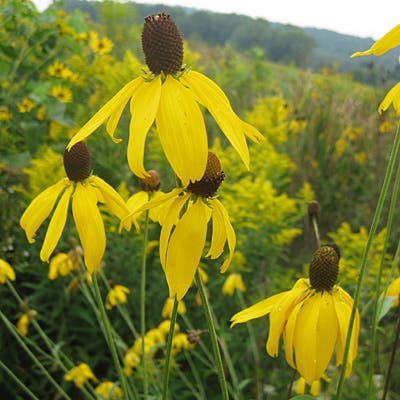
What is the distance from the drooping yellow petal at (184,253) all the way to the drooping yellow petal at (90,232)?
0.44 ft

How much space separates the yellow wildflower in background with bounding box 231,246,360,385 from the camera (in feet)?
2.18

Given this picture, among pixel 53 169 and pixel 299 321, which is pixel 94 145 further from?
pixel 299 321

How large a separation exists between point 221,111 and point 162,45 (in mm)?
140

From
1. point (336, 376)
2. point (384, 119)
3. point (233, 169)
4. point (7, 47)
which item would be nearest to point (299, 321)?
point (336, 376)

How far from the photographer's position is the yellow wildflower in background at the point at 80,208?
2.20 ft

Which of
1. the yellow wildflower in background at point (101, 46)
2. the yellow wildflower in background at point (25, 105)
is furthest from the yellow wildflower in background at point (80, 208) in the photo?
the yellow wildflower in background at point (101, 46)

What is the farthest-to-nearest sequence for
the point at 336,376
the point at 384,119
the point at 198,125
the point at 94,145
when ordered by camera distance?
the point at 384,119 → the point at 94,145 → the point at 336,376 → the point at 198,125

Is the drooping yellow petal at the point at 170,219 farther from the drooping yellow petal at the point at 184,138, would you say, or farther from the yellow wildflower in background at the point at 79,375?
the yellow wildflower in background at the point at 79,375

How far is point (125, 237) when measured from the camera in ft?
6.95

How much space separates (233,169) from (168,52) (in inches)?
71.0

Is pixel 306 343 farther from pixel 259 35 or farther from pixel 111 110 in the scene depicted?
pixel 259 35

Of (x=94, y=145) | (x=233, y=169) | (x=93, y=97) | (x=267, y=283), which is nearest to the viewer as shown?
(x=267, y=283)

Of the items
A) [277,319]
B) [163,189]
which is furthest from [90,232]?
[163,189]

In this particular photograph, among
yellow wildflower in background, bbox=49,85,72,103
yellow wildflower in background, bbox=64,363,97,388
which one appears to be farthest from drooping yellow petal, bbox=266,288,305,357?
yellow wildflower in background, bbox=49,85,72,103
